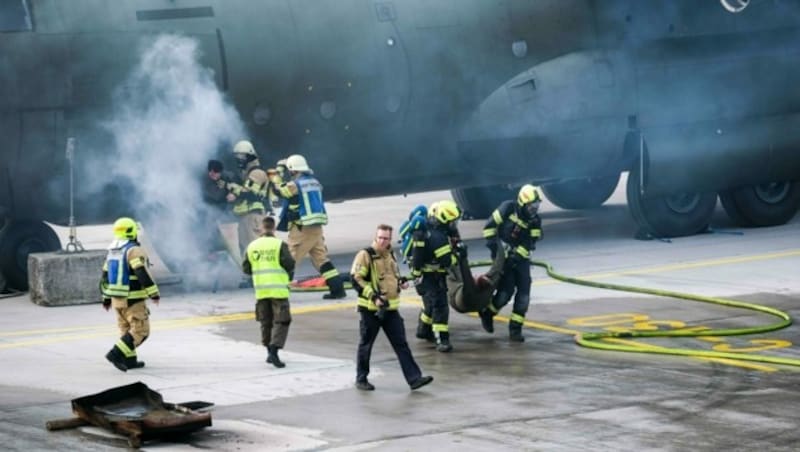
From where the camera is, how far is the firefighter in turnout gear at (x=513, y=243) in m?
17.7

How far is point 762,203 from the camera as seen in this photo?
26.6 meters

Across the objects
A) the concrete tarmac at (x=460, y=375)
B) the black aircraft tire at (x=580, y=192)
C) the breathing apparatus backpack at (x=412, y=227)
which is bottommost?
the concrete tarmac at (x=460, y=375)

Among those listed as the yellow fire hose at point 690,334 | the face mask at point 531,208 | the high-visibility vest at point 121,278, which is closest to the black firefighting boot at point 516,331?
the yellow fire hose at point 690,334

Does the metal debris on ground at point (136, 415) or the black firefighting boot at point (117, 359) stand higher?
the black firefighting boot at point (117, 359)

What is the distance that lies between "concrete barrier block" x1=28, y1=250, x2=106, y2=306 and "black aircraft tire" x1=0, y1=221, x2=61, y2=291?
2.18 feet

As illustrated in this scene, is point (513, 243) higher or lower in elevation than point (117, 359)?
higher

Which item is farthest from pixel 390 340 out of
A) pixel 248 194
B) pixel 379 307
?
pixel 248 194

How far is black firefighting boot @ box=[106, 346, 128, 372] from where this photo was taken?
15.9 m

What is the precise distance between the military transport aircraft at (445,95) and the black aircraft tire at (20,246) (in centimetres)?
2

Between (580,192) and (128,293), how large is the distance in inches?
582

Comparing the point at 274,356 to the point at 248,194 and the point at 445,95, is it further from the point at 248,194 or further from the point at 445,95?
the point at 445,95

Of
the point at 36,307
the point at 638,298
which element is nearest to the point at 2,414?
the point at 36,307

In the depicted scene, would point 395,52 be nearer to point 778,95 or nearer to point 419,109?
point 419,109

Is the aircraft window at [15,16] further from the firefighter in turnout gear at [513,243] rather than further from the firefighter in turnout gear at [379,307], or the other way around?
the firefighter in turnout gear at [379,307]
